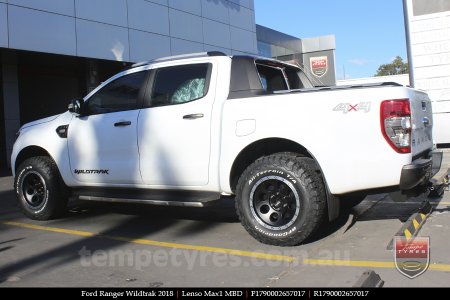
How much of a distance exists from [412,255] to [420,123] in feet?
4.88

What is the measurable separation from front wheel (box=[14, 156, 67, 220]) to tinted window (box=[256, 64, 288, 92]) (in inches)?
123

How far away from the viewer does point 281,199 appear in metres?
5.01

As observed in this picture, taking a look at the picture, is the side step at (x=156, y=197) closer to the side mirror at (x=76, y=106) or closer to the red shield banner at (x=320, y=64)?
the side mirror at (x=76, y=106)

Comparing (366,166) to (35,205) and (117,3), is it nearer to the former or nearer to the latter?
(35,205)

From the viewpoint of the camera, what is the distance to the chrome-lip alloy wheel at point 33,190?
6814 mm

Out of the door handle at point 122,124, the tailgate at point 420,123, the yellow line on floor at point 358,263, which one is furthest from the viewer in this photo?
the door handle at point 122,124

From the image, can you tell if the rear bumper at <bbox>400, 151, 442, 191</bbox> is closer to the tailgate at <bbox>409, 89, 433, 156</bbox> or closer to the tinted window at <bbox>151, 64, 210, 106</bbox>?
the tailgate at <bbox>409, 89, 433, 156</bbox>

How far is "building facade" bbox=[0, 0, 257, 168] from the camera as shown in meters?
15.5

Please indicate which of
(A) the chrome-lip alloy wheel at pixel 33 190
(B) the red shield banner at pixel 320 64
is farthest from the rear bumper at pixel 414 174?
(B) the red shield banner at pixel 320 64

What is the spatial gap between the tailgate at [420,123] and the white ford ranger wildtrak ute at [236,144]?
0.01 meters
